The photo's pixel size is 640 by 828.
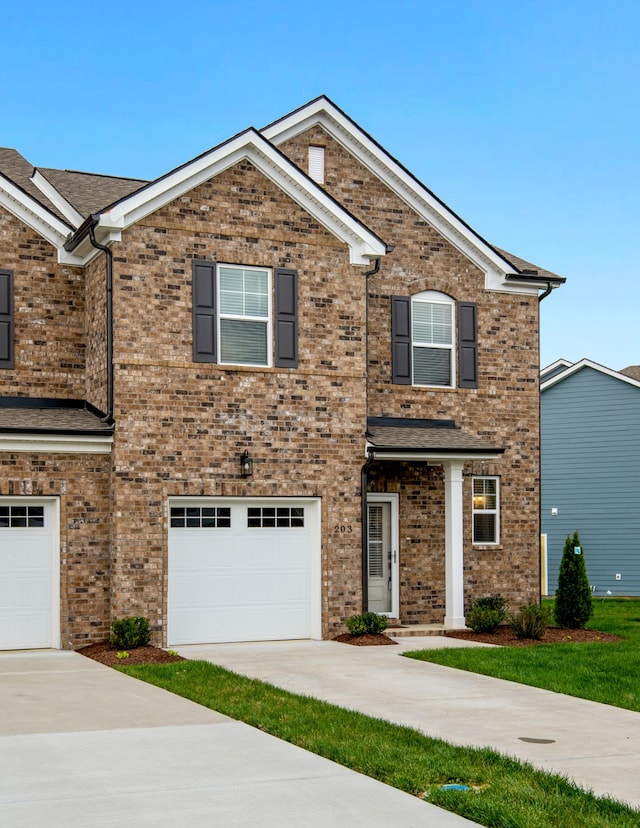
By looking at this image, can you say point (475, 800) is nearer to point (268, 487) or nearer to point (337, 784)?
point (337, 784)

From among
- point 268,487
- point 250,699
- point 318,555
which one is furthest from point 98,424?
point 250,699

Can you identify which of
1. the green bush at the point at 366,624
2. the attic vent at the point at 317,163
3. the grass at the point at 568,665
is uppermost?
the attic vent at the point at 317,163

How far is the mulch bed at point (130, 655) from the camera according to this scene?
51.1 ft

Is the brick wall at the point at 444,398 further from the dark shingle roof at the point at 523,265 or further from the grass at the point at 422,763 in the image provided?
the grass at the point at 422,763

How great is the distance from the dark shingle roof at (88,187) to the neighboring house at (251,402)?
15 cm

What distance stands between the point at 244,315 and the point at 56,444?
3.69 m

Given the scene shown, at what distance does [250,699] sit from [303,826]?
4980 millimetres

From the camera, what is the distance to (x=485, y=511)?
Result: 21266 mm

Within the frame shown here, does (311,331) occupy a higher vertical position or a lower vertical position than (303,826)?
higher

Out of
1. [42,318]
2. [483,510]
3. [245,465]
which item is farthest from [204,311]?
[483,510]

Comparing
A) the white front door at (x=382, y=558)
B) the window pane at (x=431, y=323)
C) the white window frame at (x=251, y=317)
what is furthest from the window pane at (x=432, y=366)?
the white window frame at (x=251, y=317)

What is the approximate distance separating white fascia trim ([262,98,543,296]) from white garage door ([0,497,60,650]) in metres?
8.28

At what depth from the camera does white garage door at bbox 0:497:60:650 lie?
17.0 metres

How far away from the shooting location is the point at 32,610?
17.1 meters
